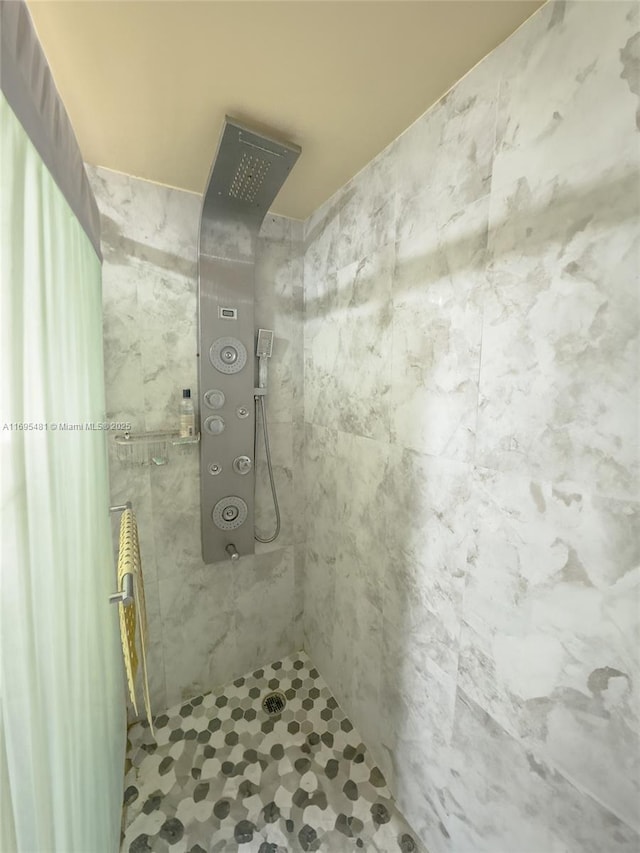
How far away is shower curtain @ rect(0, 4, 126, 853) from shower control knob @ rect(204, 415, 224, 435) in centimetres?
60

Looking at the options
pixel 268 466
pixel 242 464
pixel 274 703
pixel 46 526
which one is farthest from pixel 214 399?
pixel 274 703

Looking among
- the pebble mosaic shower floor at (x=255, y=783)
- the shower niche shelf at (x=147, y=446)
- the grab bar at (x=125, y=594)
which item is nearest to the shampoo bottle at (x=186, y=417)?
the shower niche shelf at (x=147, y=446)

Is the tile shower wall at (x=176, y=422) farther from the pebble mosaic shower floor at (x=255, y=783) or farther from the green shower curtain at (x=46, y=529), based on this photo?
the green shower curtain at (x=46, y=529)

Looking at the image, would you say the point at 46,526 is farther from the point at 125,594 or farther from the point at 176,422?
the point at 176,422

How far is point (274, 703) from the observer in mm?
1526

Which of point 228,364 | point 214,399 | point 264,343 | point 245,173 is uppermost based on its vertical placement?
point 245,173

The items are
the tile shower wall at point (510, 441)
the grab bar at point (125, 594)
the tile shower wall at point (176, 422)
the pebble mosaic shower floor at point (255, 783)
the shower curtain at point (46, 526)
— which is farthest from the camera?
the tile shower wall at point (176, 422)

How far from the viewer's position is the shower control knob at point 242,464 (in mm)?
1461

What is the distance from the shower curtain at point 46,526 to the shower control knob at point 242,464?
684mm

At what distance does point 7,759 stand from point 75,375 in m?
0.62

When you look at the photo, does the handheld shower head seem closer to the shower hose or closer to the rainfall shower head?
the shower hose

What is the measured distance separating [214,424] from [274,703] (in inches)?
54.6

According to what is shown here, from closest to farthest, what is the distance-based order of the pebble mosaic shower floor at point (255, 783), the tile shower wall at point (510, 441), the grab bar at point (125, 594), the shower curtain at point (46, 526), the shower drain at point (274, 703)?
the shower curtain at point (46, 526)
the tile shower wall at point (510, 441)
the grab bar at point (125, 594)
the pebble mosaic shower floor at point (255, 783)
the shower drain at point (274, 703)

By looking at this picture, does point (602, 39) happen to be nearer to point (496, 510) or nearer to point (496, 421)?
point (496, 421)
